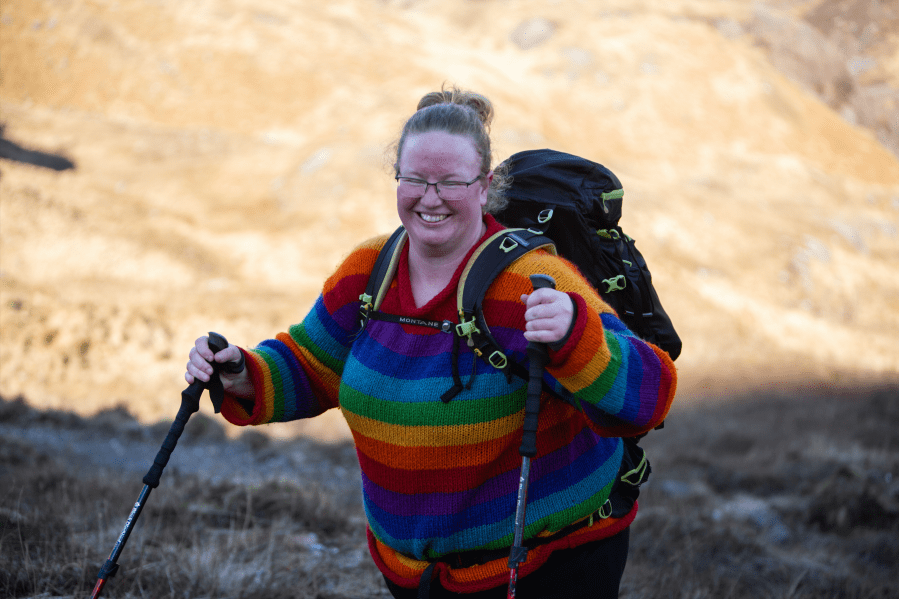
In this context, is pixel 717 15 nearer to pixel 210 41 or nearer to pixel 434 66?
pixel 434 66

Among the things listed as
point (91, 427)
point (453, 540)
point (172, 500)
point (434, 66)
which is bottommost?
point (91, 427)

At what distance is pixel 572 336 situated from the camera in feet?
6.46

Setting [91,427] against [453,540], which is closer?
[453,540]

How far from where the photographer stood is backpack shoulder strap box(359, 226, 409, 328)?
255 cm

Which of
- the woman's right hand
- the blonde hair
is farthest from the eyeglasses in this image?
the woman's right hand

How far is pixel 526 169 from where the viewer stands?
118 inches

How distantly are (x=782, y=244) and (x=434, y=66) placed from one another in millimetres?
19743

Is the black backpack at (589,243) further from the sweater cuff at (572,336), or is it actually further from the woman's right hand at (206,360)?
the sweater cuff at (572,336)

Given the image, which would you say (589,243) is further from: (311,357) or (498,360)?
(311,357)

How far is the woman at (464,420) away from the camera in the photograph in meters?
2.28

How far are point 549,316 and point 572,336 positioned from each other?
0.09m

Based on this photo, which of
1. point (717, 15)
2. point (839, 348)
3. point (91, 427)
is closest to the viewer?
point (91, 427)

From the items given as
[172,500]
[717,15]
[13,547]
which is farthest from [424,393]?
[717,15]

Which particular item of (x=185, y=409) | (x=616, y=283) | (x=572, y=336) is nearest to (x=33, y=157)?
Result: (x=185, y=409)
